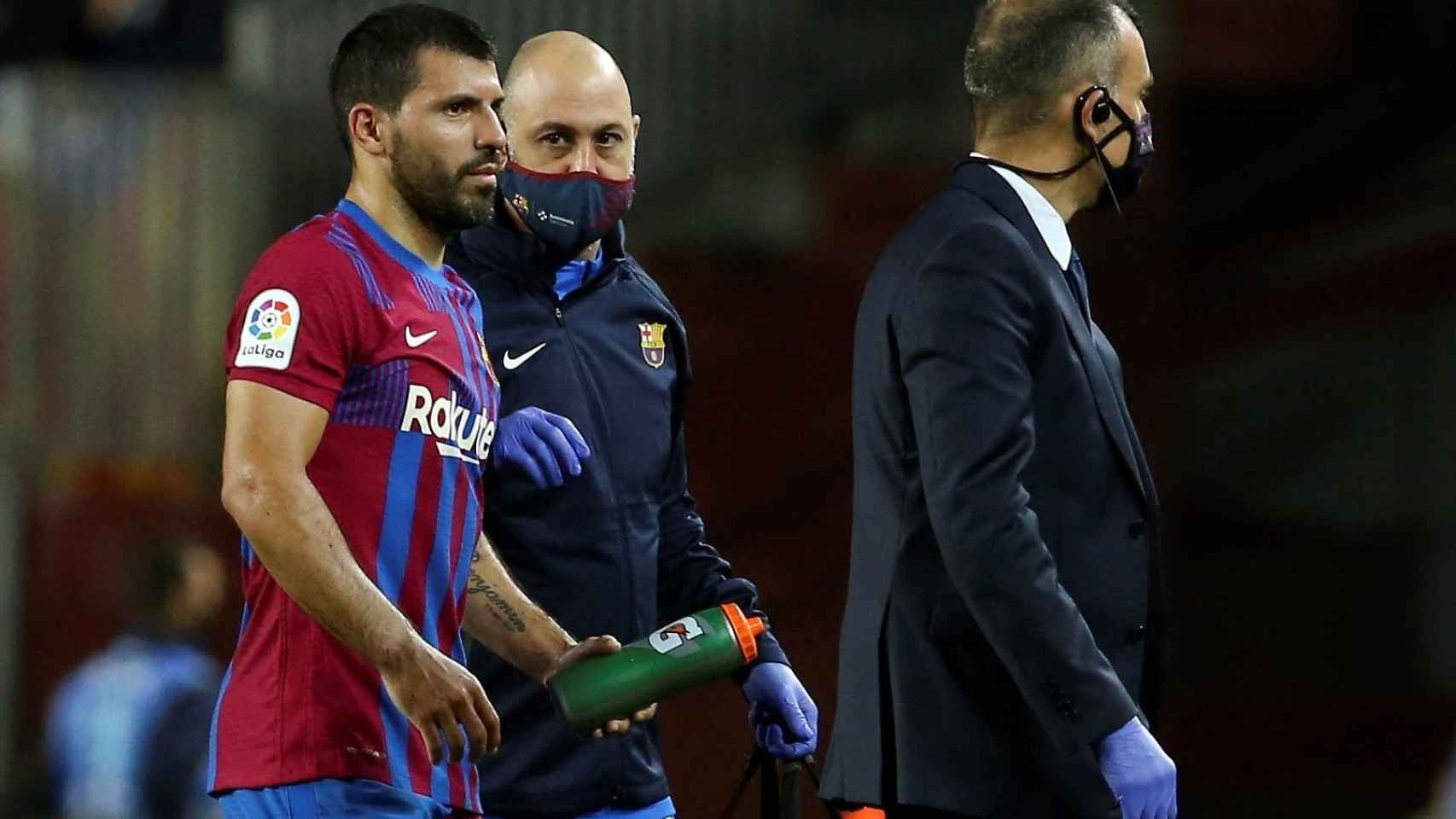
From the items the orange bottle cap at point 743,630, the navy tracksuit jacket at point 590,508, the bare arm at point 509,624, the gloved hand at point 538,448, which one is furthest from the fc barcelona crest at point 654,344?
the bare arm at point 509,624

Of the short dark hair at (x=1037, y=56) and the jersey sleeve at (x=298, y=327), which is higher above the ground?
the short dark hair at (x=1037, y=56)

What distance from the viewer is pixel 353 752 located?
2795 millimetres

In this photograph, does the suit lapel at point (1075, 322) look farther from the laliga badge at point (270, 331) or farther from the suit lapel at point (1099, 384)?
the laliga badge at point (270, 331)

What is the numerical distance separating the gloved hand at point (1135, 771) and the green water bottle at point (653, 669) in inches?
22.7

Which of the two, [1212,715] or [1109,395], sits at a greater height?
[1109,395]

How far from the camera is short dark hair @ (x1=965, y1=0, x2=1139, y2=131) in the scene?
3.17 meters

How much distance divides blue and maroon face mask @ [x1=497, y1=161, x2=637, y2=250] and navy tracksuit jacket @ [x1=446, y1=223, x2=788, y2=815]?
0.12 ft

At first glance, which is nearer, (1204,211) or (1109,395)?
(1109,395)

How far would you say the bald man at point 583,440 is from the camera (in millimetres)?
3488

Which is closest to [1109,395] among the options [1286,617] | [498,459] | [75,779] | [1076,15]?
[1076,15]

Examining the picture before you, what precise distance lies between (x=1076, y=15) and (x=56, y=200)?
5.27 metres

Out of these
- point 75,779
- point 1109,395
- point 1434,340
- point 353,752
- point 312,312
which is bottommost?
point 75,779

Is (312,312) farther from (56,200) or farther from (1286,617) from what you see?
(1286,617)

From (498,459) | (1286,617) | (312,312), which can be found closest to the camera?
(312,312)
